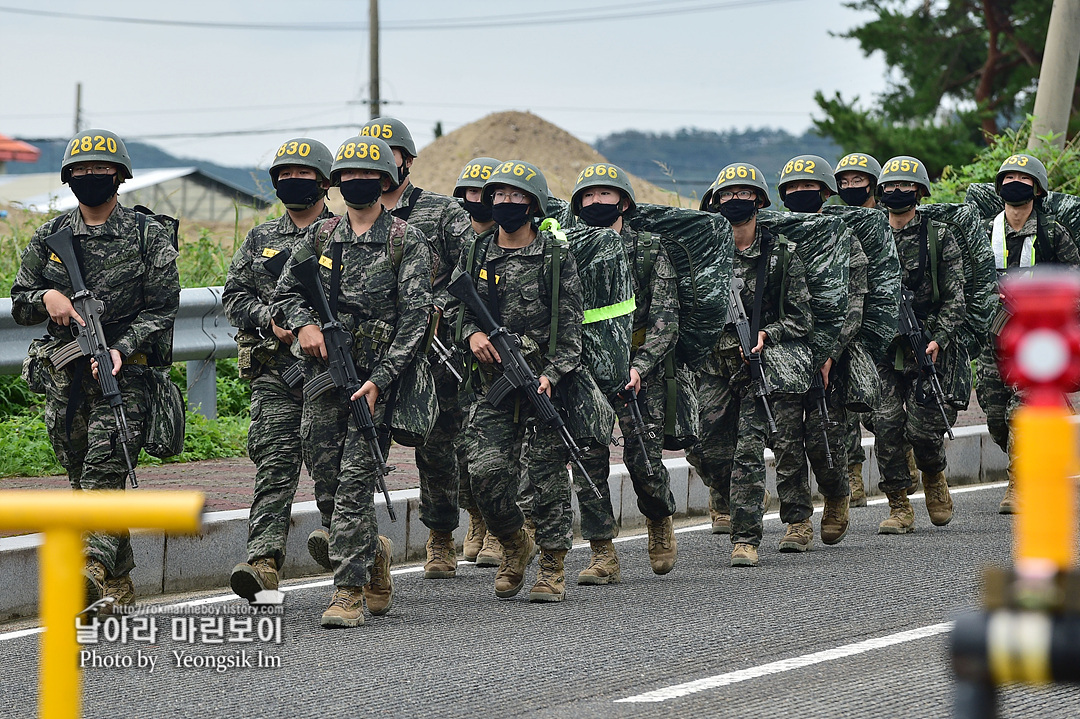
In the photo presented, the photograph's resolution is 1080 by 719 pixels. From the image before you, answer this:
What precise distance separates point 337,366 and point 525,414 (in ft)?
3.32

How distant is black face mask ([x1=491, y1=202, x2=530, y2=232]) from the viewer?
707cm

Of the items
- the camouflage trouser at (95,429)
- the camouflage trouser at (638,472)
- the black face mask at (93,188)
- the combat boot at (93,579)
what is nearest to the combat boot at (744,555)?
the camouflage trouser at (638,472)

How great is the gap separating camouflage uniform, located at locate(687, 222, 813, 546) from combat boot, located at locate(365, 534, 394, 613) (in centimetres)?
219

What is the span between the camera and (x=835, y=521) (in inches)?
344

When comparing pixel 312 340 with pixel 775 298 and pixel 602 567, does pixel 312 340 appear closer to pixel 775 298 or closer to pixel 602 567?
pixel 602 567

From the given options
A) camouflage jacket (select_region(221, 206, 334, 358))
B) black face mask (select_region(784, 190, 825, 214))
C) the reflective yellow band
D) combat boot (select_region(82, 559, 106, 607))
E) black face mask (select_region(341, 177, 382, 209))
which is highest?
black face mask (select_region(784, 190, 825, 214))

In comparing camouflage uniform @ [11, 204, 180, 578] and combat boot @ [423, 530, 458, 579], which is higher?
camouflage uniform @ [11, 204, 180, 578]

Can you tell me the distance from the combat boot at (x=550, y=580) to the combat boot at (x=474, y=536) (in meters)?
1.36

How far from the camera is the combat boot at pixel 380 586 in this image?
21.8ft

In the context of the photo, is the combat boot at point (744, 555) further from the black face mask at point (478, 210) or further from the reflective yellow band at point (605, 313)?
the black face mask at point (478, 210)

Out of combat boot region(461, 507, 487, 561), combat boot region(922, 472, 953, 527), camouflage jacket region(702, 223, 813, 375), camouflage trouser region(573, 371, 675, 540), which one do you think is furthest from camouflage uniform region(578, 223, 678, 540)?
combat boot region(922, 472, 953, 527)

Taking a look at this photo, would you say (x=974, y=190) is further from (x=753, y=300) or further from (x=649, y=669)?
(x=649, y=669)

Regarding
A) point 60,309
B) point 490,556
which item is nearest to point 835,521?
point 490,556

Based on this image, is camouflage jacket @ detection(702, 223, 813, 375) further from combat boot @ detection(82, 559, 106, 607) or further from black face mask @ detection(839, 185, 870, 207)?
combat boot @ detection(82, 559, 106, 607)
